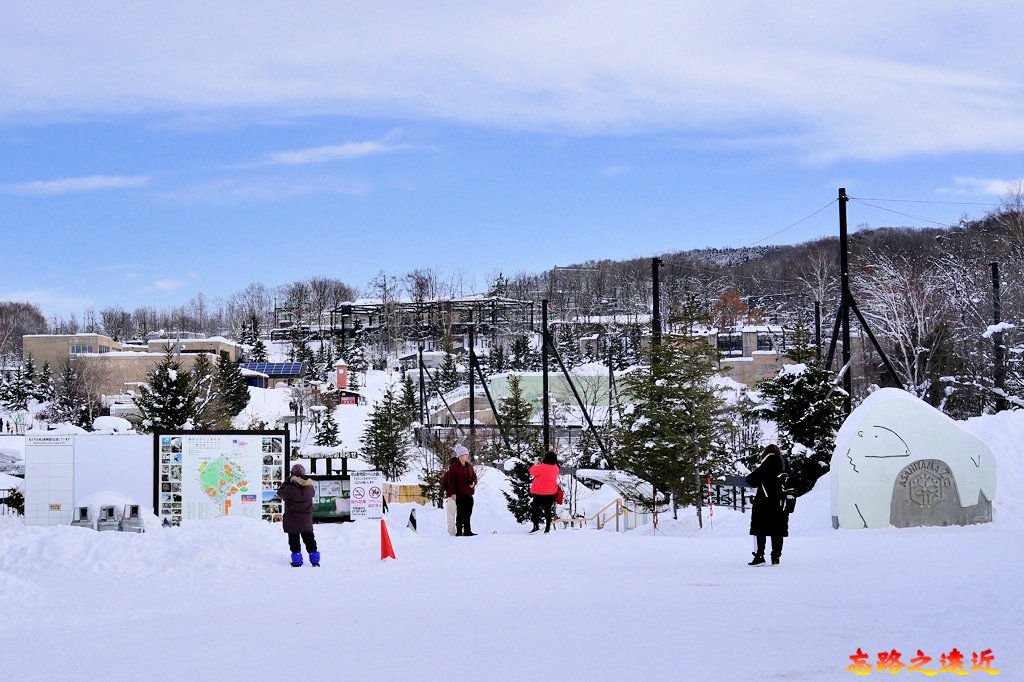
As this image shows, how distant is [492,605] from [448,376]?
8163 cm

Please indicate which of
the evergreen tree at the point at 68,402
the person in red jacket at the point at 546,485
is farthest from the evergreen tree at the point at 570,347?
the person in red jacket at the point at 546,485

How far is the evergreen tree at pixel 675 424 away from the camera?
95.2ft

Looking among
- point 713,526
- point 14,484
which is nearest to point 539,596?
point 713,526

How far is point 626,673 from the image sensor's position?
6328mm

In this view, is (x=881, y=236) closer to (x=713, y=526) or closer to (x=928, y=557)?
(x=713, y=526)

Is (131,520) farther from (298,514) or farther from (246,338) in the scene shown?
(246,338)

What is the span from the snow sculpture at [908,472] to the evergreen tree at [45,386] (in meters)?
82.3

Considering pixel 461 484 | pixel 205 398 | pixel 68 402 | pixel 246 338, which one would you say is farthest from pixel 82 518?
pixel 246 338

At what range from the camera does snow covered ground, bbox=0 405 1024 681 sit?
685 centimetres

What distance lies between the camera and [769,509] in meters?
11.9

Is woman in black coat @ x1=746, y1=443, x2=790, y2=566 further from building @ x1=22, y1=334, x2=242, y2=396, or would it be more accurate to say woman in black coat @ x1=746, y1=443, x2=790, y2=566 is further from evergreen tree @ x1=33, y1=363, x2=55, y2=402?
evergreen tree @ x1=33, y1=363, x2=55, y2=402

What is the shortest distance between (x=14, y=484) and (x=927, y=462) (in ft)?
93.2

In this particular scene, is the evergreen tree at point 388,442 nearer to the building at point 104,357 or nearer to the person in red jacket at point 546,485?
the building at point 104,357

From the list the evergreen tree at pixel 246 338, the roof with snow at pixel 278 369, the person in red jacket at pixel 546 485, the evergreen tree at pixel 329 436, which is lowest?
the evergreen tree at pixel 329 436
